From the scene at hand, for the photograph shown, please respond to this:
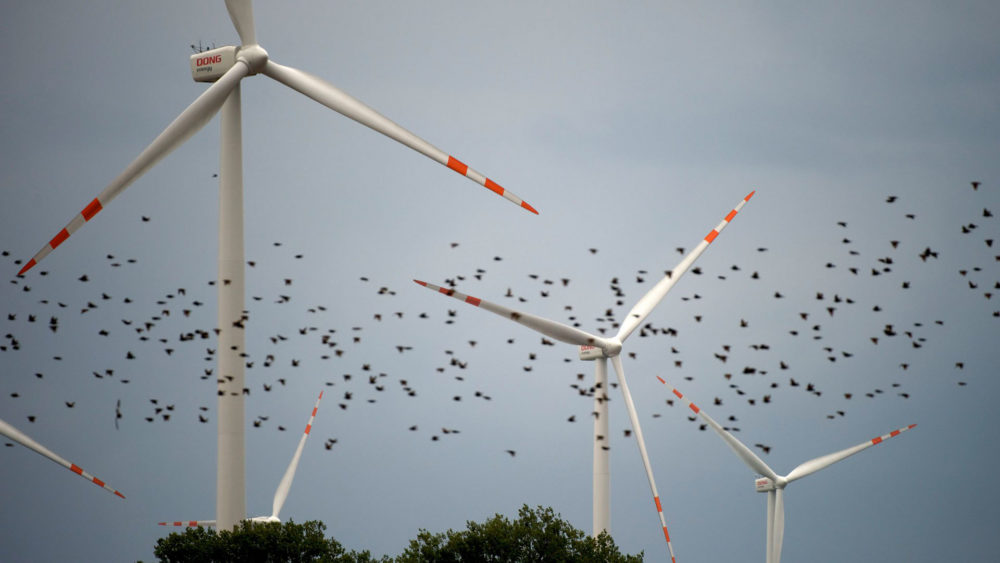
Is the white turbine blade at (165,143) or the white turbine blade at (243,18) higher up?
the white turbine blade at (243,18)

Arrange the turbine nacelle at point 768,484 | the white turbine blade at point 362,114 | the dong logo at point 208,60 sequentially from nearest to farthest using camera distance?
1. the white turbine blade at point 362,114
2. the dong logo at point 208,60
3. the turbine nacelle at point 768,484

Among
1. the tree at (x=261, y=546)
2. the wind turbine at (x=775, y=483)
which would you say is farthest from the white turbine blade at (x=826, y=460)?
the tree at (x=261, y=546)

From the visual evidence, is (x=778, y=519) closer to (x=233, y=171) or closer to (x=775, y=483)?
(x=775, y=483)

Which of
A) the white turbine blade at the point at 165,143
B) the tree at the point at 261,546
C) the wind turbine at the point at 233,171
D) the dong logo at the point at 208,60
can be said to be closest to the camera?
the white turbine blade at the point at 165,143

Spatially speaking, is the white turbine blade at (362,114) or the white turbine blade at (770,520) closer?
the white turbine blade at (362,114)

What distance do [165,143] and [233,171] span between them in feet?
17.5

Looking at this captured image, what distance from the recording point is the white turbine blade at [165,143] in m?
50.1

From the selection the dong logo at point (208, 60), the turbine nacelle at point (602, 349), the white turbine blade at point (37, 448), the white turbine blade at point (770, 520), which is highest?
the dong logo at point (208, 60)

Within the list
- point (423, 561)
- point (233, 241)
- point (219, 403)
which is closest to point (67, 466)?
point (219, 403)

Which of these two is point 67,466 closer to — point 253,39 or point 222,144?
point 222,144

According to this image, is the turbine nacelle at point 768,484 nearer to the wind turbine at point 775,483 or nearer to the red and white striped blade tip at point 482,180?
the wind turbine at point 775,483

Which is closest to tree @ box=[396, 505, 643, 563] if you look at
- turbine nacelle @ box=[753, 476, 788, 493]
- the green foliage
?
the green foliage

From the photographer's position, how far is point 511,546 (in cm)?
7369

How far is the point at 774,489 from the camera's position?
88250 millimetres
